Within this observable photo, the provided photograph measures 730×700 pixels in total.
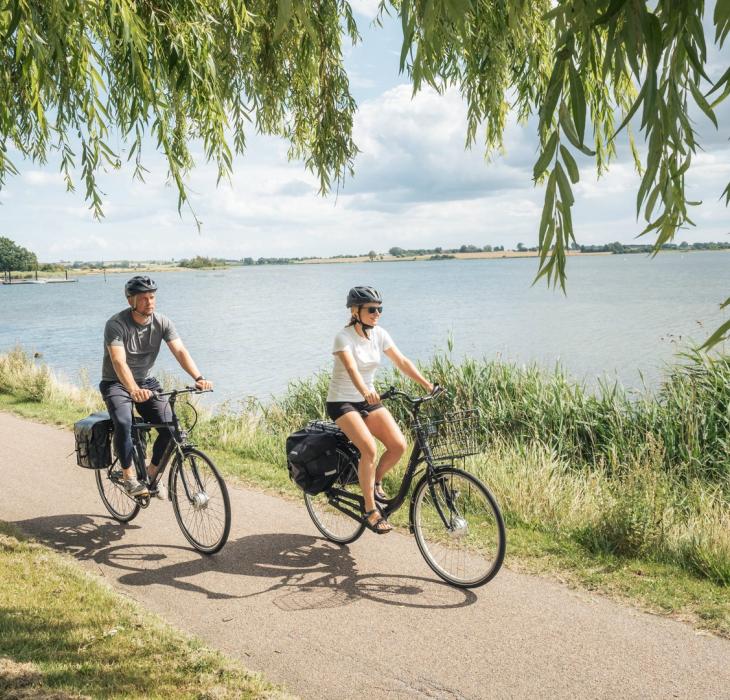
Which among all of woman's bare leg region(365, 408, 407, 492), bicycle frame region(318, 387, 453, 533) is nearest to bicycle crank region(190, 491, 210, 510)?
bicycle frame region(318, 387, 453, 533)

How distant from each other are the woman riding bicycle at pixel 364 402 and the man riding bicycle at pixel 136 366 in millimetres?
1192

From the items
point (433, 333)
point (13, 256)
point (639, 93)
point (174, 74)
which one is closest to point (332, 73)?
point (174, 74)

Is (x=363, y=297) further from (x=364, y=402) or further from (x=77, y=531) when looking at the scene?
(x=77, y=531)

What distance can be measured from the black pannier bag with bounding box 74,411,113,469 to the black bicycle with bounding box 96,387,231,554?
20cm

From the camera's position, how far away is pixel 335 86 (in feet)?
21.4

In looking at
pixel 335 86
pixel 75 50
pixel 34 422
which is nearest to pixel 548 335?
pixel 34 422

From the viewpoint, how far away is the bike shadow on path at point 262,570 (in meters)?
4.69

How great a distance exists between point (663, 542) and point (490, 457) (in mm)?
2699

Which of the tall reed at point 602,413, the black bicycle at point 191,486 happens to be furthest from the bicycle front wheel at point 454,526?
the tall reed at point 602,413

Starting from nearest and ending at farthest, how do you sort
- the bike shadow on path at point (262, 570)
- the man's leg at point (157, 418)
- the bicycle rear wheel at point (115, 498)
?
the bike shadow on path at point (262, 570) < the man's leg at point (157, 418) < the bicycle rear wheel at point (115, 498)

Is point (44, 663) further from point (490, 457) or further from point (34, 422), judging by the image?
point (34, 422)

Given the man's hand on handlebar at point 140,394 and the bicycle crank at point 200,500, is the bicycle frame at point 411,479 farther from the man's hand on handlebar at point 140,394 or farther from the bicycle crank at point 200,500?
the man's hand on handlebar at point 140,394

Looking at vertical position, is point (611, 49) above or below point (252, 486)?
above

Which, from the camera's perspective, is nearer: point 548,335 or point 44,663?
point 44,663
